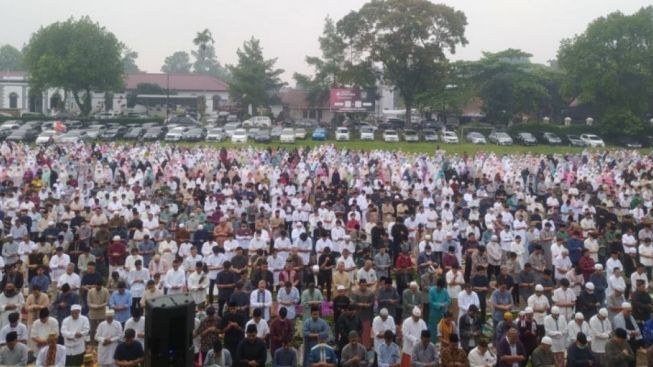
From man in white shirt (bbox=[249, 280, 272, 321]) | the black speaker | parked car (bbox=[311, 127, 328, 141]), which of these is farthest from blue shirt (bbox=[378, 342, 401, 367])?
parked car (bbox=[311, 127, 328, 141])

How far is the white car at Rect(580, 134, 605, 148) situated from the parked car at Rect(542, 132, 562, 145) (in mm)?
1513

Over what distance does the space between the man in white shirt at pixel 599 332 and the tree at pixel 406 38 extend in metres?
38.4

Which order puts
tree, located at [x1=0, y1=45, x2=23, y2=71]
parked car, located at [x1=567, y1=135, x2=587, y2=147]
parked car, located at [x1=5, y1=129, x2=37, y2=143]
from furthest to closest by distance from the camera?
tree, located at [x1=0, y1=45, x2=23, y2=71] → parked car, located at [x1=567, y1=135, x2=587, y2=147] → parked car, located at [x1=5, y1=129, x2=37, y2=143]

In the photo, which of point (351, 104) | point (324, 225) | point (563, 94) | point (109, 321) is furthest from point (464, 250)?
point (563, 94)

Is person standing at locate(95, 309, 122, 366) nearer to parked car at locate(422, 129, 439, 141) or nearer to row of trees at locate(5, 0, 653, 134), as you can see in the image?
parked car at locate(422, 129, 439, 141)

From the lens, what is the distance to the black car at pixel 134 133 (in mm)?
41156

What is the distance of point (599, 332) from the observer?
8.52 meters

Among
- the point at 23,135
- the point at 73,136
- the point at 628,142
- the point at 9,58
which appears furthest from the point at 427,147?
the point at 9,58

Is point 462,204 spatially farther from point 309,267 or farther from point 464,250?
point 309,267

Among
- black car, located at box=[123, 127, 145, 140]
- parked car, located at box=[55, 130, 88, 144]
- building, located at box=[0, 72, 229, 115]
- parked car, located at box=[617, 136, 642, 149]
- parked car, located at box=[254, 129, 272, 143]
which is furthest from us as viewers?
building, located at box=[0, 72, 229, 115]

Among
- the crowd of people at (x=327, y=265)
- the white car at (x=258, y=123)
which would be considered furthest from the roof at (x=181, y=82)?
the crowd of people at (x=327, y=265)

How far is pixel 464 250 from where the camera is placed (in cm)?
1299

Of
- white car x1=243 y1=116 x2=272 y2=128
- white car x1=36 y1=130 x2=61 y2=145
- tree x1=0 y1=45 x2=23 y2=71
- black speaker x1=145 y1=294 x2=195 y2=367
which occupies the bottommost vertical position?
black speaker x1=145 y1=294 x2=195 y2=367

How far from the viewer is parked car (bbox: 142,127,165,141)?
40.0m
